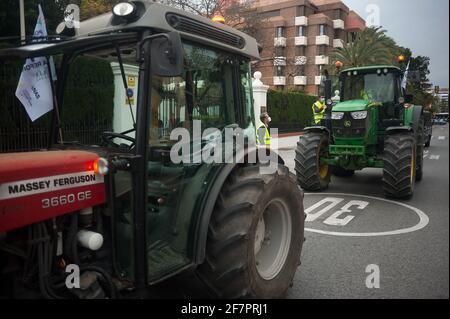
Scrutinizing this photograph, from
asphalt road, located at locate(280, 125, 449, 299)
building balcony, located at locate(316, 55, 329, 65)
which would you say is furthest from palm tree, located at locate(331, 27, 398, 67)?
asphalt road, located at locate(280, 125, 449, 299)

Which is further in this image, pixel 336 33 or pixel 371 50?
pixel 336 33

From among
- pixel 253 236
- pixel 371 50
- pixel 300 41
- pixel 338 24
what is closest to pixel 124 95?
pixel 253 236

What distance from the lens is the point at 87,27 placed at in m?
2.75

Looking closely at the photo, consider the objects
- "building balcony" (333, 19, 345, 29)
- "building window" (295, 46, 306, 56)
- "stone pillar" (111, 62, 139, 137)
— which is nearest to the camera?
"stone pillar" (111, 62, 139, 137)


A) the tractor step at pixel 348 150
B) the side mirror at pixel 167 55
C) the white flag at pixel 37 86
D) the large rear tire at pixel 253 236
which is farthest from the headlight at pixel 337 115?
the side mirror at pixel 167 55

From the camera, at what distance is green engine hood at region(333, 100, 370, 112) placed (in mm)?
7691

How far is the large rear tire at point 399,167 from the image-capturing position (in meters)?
6.66

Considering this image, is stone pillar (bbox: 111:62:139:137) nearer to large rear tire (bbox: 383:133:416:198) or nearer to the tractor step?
large rear tire (bbox: 383:133:416:198)

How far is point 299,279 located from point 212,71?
2105 millimetres

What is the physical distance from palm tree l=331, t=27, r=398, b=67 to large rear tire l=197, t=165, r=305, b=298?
2991 cm

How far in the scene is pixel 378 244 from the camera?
475cm

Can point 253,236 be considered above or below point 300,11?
below

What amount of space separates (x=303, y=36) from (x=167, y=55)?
165 ft

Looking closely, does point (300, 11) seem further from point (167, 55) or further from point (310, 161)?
point (167, 55)
